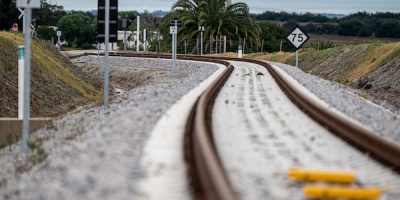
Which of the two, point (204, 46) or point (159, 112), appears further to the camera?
point (204, 46)

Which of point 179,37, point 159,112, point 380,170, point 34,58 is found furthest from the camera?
point 179,37

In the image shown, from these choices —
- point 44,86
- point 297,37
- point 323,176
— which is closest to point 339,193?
point 323,176

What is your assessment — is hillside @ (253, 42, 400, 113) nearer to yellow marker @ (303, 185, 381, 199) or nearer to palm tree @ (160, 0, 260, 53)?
yellow marker @ (303, 185, 381, 199)

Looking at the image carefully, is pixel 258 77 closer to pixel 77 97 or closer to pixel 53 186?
pixel 77 97

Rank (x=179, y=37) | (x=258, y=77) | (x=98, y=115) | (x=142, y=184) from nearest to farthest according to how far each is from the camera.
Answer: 1. (x=142, y=184)
2. (x=98, y=115)
3. (x=258, y=77)
4. (x=179, y=37)

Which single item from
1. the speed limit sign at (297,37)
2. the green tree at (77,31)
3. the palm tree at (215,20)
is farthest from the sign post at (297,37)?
the green tree at (77,31)

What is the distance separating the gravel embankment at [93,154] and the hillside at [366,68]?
976cm

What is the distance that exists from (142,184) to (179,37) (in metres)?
67.8

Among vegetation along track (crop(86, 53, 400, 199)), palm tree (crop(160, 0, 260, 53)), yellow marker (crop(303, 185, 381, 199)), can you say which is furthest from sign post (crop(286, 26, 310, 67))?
palm tree (crop(160, 0, 260, 53))

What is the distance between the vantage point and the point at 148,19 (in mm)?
143500

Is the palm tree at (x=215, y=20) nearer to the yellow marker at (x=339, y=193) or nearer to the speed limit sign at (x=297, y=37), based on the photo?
the speed limit sign at (x=297, y=37)

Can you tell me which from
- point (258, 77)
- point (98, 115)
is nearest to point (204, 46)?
point (258, 77)

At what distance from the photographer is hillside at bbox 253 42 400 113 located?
92.4 feet

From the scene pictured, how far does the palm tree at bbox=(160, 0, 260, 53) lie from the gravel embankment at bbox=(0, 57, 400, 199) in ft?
178
